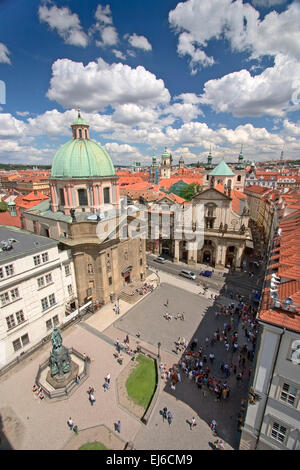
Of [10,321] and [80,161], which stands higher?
[80,161]

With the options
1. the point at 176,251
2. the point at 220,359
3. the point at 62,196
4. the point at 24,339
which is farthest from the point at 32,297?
the point at 176,251

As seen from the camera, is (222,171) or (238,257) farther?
(222,171)

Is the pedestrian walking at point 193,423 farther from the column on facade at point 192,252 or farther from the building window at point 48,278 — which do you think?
the column on facade at point 192,252

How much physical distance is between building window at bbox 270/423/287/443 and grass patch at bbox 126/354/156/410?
9664 millimetres

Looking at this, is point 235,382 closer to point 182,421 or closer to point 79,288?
point 182,421

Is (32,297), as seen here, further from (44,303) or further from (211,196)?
(211,196)

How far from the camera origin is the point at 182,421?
1773cm

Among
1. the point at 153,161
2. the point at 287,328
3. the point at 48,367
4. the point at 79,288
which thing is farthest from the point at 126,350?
the point at 153,161

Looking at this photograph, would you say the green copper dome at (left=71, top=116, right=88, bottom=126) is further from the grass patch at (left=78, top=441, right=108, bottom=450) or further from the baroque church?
the grass patch at (left=78, top=441, right=108, bottom=450)

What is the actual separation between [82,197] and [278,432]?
103 ft

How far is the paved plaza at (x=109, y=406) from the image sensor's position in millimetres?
16547

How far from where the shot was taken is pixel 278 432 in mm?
13969

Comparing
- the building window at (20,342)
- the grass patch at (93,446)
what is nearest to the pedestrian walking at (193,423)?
the grass patch at (93,446)

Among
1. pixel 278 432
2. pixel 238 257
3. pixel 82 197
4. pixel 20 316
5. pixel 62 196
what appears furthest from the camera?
pixel 238 257
